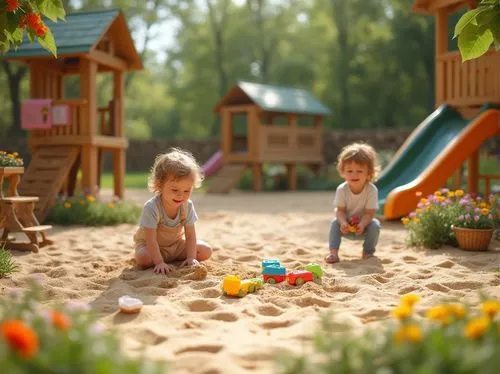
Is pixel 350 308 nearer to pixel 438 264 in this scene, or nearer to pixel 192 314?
pixel 192 314

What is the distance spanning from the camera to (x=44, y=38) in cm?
454

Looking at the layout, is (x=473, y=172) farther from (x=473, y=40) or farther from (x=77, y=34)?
(x=77, y=34)

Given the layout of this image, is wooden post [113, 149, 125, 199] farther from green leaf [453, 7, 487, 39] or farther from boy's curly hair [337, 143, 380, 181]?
green leaf [453, 7, 487, 39]

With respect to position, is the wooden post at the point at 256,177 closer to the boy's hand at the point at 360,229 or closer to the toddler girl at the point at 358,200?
the toddler girl at the point at 358,200

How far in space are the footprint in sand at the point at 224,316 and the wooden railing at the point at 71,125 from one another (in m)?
6.78

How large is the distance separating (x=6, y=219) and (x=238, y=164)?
11252 mm

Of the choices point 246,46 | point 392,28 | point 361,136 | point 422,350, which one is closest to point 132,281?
point 422,350

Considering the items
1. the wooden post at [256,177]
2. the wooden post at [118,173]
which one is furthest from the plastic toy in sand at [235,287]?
the wooden post at [256,177]

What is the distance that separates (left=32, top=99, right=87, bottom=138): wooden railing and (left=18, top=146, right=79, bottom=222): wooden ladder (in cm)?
26

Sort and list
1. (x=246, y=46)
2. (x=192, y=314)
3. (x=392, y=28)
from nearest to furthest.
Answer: (x=192, y=314), (x=392, y=28), (x=246, y=46)

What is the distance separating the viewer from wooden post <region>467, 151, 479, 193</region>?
883 centimetres

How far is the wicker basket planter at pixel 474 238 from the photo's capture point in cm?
536

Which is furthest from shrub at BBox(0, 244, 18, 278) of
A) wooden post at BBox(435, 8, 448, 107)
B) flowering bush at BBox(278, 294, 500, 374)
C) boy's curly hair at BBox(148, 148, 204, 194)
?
wooden post at BBox(435, 8, 448, 107)

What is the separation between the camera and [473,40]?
376 cm
